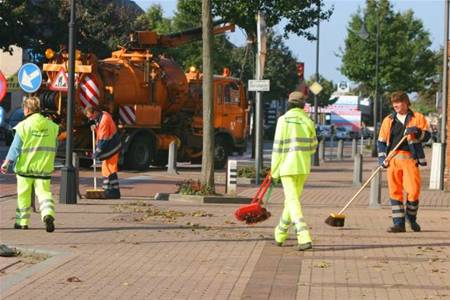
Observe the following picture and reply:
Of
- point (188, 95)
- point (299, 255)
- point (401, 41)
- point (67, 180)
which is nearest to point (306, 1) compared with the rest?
point (188, 95)

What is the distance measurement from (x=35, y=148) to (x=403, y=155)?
15.5 ft

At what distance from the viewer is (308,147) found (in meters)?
10.0

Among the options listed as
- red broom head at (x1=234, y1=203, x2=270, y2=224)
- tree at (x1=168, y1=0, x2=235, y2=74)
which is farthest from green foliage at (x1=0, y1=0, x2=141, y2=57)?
red broom head at (x1=234, y1=203, x2=270, y2=224)

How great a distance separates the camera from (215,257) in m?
9.40

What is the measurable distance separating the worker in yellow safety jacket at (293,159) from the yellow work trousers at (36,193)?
9.27 ft

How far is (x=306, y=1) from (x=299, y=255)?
16743 mm

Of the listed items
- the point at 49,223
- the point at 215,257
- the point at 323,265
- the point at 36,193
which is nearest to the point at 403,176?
the point at 323,265

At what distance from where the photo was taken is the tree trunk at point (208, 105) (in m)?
16.2

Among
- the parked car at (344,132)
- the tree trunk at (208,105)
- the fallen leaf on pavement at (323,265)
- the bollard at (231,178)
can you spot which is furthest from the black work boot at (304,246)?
the parked car at (344,132)

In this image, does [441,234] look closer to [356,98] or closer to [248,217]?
[248,217]

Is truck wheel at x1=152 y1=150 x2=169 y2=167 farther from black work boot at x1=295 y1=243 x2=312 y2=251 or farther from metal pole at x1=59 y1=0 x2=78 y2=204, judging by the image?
black work boot at x1=295 y1=243 x2=312 y2=251

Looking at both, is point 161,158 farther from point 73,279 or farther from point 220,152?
point 73,279

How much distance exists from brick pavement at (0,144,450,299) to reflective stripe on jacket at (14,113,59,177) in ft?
2.52

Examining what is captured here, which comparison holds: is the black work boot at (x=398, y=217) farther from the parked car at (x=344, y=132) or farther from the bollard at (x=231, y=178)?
the parked car at (x=344, y=132)
